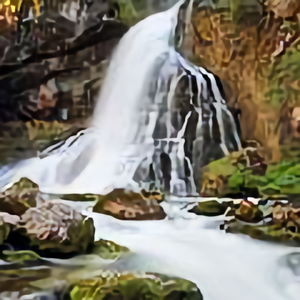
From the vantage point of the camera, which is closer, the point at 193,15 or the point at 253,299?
the point at 253,299

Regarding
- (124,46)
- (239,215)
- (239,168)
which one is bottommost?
(239,215)

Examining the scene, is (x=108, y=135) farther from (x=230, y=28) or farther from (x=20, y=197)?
(x=230, y=28)

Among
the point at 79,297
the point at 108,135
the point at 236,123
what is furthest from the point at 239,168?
the point at 79,297

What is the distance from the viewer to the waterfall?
93 cm

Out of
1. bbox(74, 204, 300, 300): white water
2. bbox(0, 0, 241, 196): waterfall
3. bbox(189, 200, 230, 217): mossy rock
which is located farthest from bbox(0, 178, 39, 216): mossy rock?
bbox(189, 200, 230, 217): mossy rock

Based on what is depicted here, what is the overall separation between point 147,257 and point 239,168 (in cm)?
30

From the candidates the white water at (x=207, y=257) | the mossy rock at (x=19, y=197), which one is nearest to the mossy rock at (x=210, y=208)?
the white water at (x=207, y=257)

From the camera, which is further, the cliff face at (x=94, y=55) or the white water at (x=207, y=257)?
the cliff face at (x=94, y=55)

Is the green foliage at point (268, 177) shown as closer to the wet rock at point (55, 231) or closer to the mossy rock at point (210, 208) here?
the mossy rock at point (210, 208)

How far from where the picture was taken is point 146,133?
0.94 metres

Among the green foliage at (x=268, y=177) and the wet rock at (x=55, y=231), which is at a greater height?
the green foliage at (x=268, y=177)

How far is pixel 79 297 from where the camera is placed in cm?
80

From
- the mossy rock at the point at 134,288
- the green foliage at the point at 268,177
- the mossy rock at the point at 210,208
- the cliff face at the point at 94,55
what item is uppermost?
the cliff face at the point at 94,55

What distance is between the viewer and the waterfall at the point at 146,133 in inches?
36.5
